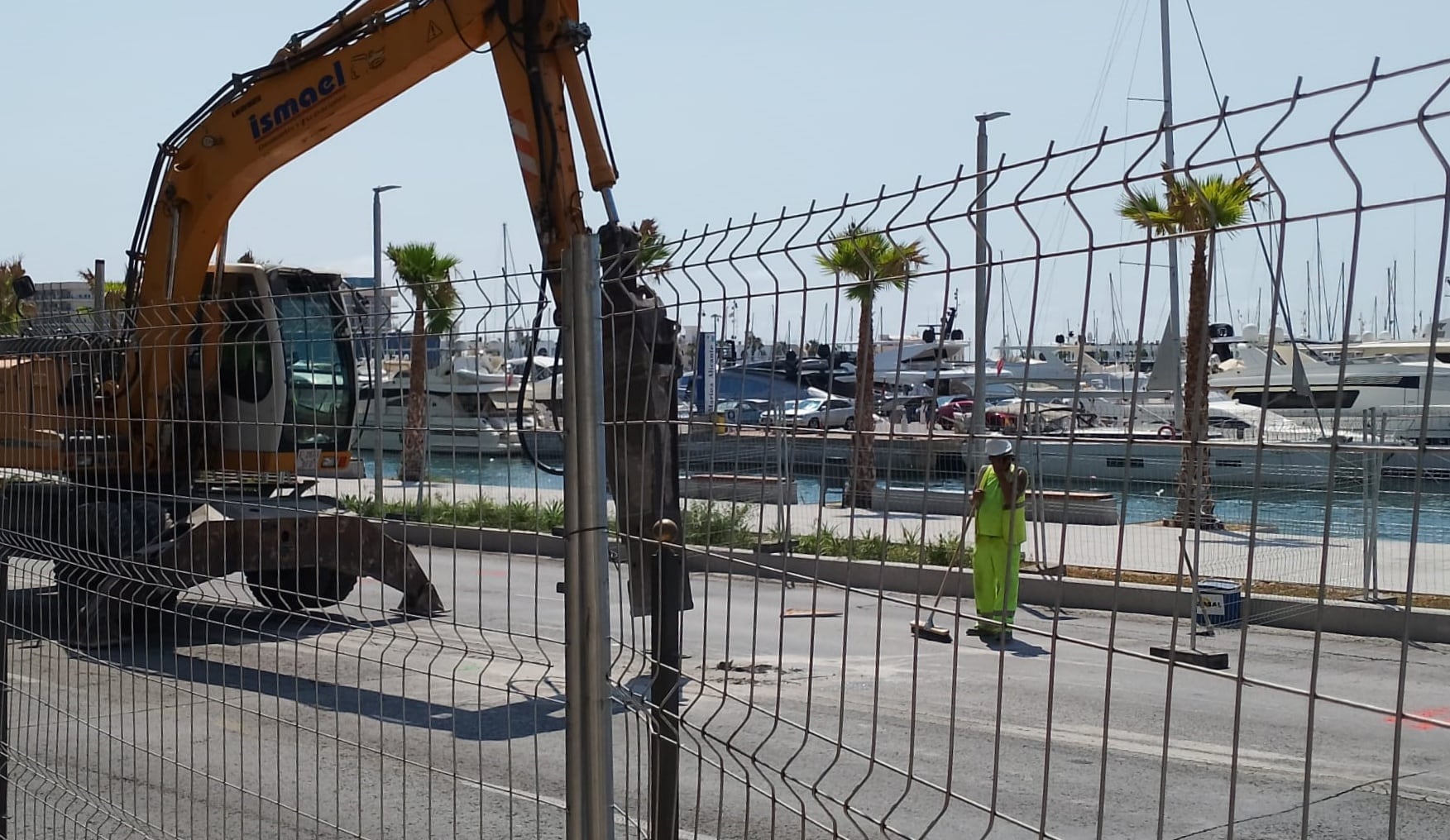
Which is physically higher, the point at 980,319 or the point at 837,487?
the point at 980,319

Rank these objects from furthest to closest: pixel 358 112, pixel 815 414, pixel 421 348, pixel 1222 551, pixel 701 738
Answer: pixel 358 112
pixel 1222 551
pixel 701 738
pixel 421 348
pixel 815 414

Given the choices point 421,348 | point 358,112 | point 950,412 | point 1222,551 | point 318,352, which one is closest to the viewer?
point 950,412

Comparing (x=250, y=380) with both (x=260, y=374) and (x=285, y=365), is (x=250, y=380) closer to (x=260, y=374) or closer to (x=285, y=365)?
(x=260, y=374)

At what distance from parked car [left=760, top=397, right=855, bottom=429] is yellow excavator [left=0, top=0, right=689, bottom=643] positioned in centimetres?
25

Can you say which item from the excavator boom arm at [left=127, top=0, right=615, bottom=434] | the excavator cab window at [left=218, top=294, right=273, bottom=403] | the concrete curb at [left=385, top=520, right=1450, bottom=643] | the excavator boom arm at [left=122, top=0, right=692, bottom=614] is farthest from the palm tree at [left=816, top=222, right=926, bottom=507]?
the excavator boom arm at [left=127, top=0, right=615, bottom=434]

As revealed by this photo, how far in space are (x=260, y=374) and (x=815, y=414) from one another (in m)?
5.93

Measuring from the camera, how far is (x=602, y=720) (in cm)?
331

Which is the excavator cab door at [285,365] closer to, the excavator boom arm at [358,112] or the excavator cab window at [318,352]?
the excavator cab window at [318,352]

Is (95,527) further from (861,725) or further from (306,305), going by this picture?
(306,305)

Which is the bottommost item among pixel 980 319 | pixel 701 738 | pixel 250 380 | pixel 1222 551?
pixel 701 738

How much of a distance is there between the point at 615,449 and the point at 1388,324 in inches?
64.9

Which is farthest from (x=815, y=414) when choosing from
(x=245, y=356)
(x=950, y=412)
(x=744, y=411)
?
(x=245, y=356)

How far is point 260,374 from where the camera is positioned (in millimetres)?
9117

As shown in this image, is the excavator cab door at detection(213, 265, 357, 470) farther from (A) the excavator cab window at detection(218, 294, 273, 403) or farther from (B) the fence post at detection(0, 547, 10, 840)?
(B) the fence post at detection(0, 547, 10, 840)
